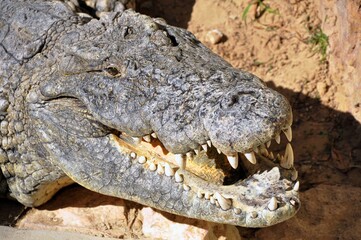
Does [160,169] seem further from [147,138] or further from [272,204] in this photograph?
[272,204]

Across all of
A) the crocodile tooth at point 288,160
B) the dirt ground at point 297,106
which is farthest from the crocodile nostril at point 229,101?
the dirt ground at point 297,106

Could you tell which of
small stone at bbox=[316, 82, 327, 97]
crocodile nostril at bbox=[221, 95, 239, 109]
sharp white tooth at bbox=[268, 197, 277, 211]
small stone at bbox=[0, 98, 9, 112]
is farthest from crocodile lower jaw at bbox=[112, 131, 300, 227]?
small stone at bbox=[316, 82, 327, 97]

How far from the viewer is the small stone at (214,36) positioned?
5.58 meters

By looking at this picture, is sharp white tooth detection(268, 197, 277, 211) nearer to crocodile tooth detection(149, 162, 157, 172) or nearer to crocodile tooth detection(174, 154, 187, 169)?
crocodile tooth detection(174, 154, 187, 169)

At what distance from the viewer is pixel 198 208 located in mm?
3549

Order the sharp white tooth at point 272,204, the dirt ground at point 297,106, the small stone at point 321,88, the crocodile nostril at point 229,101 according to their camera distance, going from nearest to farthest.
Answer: the crocodile nostril at point 229,101, the sharp white tooth at point 272,204, the dirt ground at point 297,106, the small stone at point 321,88

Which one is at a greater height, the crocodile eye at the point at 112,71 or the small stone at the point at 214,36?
the crocodile eye at the point at 112,71

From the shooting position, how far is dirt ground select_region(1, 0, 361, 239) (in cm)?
410

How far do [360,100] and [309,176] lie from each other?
723 mm


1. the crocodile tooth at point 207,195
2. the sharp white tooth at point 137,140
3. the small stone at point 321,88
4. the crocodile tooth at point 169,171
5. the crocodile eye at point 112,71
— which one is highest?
the crocodile eye at point 112,71

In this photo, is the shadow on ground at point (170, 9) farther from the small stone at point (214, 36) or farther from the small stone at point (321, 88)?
the small stone at point (321, 88)

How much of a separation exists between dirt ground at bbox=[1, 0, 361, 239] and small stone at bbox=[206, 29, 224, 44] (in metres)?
0.02

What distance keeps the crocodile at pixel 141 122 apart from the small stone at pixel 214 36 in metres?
1.58

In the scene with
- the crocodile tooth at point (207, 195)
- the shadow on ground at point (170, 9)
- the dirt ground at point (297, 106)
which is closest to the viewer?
the crocodile tooth at point (207, 195)
